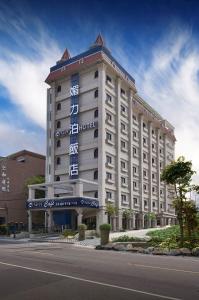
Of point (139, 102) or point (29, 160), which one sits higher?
point (139, 102)

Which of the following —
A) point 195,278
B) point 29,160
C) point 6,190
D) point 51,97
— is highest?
point 51,97

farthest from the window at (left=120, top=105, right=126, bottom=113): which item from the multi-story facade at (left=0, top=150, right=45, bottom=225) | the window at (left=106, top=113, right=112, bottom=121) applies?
the multi-story facade at (left=0, top=150, right=45, bottom=225)

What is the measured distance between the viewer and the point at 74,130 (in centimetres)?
6359

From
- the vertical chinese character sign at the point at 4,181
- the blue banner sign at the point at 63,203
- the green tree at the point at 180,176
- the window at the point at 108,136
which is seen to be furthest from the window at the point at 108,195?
the green tree at the point at 180,176

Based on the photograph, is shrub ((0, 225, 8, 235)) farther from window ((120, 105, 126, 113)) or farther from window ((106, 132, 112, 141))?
window ((120, 105, 126, 113))

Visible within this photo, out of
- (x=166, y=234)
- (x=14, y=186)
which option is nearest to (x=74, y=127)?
(x=14, y=186)

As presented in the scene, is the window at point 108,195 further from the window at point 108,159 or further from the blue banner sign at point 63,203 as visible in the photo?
the window at point 108,159

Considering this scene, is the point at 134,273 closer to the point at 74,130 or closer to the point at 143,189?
the point at 74,130

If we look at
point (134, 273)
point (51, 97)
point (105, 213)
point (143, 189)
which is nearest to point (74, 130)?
point (51, 97)

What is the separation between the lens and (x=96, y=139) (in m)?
60.7

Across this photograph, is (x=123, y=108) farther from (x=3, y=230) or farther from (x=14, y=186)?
(x=3, y=230)

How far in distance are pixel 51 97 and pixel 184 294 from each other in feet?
197

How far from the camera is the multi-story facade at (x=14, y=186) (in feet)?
233

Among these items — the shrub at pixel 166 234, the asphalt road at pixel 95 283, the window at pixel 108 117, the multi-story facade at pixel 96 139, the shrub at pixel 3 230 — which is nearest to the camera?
the asphalt road at pixel 95 283
